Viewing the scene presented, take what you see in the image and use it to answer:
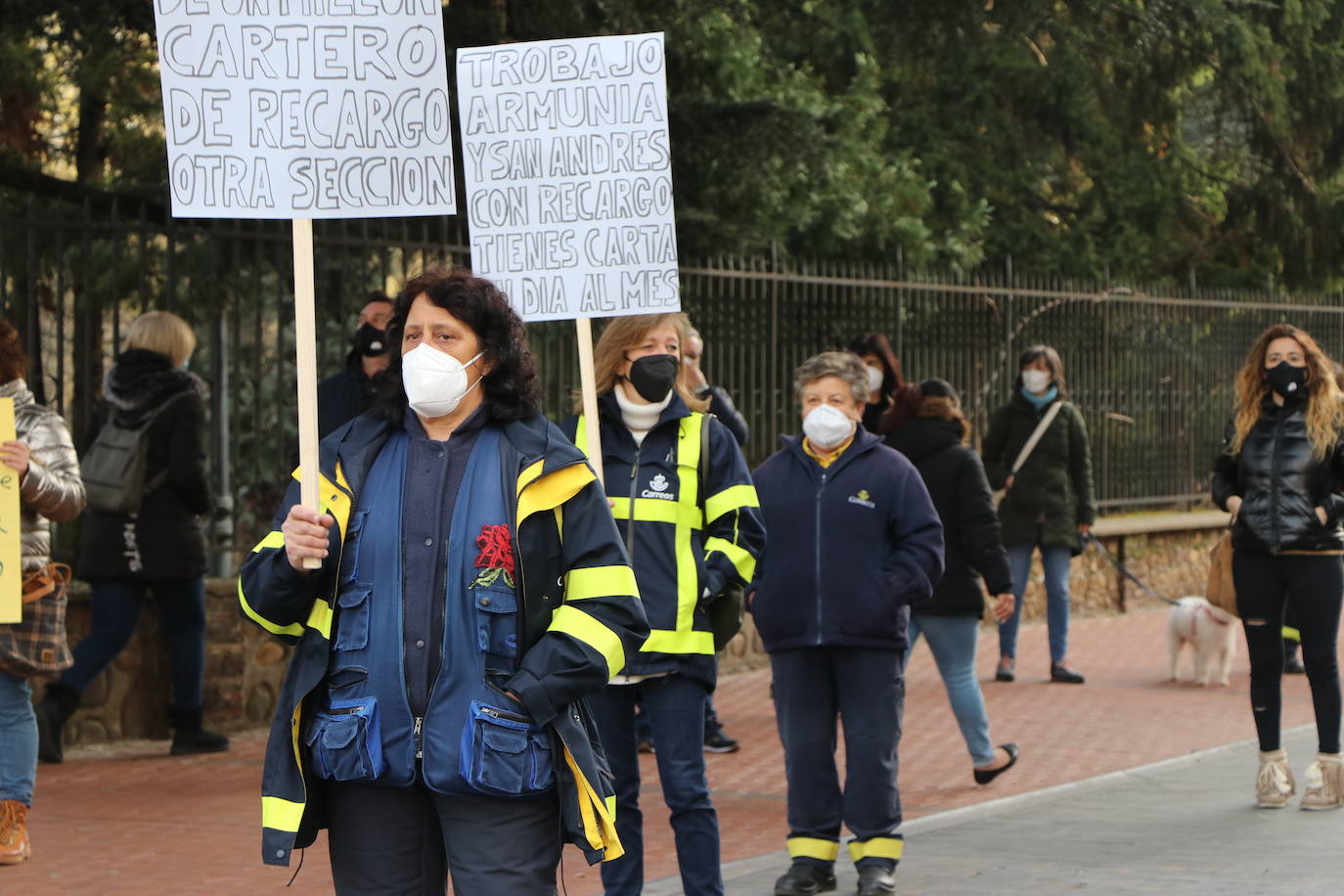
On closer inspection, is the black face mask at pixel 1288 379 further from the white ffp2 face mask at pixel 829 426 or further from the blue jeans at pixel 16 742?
the blue jeans at pixel 16 742

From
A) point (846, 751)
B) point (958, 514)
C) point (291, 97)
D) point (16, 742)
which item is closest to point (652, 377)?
point (846, 751)

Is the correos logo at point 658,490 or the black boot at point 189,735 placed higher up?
the correos logo at point 658,490

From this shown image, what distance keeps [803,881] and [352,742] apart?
2.90 meters

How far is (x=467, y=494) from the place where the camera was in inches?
157

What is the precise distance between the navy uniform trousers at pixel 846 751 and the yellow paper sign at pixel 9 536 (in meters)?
2.53

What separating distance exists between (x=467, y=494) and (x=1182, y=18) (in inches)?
455

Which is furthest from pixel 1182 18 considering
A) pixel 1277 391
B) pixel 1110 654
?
pixel 1277 391

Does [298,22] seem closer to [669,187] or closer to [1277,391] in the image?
[669,187]

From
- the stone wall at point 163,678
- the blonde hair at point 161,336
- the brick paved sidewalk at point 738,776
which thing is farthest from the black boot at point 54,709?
the blonde hair at point 161,336

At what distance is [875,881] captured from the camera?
6.43 metres

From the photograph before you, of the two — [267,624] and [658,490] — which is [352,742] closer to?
[267,624]

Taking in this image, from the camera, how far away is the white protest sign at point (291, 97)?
4.47 metres

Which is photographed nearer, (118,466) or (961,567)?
(961,567)

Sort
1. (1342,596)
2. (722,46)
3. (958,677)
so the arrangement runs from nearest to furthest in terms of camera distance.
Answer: (1342,596)
(958,677)
(722,46)
